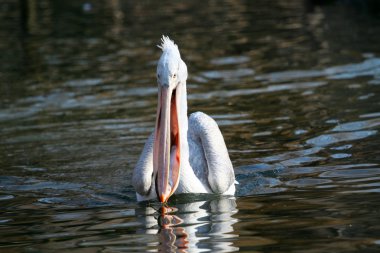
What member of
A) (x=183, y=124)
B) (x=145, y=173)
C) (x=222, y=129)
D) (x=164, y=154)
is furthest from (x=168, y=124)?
(x=222, y=129)

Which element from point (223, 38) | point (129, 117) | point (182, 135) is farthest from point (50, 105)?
point (223, 38)

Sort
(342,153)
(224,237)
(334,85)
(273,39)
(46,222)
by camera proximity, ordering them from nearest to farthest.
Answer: (224,237), (46,222), (342,153), (334,85), (273,39)

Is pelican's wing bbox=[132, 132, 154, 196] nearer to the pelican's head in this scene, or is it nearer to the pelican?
the pelican

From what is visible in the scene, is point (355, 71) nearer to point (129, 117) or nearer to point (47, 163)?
point (129, 117)

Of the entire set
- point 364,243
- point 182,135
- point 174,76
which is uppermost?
point 174,76

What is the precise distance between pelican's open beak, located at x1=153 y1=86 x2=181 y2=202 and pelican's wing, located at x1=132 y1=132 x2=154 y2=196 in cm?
22

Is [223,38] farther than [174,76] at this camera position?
Yes

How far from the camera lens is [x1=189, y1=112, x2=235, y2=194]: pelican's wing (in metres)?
6.32

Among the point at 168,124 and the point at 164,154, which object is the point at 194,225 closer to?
the point at 164,154

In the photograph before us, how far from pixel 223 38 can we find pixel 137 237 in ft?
36.4

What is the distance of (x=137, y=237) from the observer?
517 centimetres

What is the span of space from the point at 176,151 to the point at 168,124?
26 centimetres

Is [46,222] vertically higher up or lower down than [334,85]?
lower down

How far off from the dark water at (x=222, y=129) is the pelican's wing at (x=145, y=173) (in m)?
0.15
